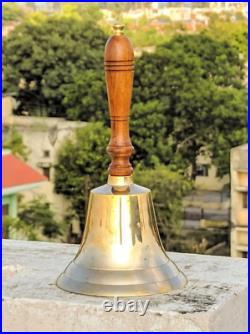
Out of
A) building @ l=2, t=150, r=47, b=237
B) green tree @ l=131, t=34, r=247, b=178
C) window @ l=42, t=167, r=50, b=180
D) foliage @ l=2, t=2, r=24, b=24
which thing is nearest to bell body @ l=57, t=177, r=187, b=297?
building @ l=2, t=150, r=47, b=237

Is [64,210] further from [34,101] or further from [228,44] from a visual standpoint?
[228,44]

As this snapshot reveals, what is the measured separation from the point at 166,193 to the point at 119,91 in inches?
504

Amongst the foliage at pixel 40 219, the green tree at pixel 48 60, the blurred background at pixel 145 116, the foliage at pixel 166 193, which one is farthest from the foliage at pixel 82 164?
the green tree at pixel 48 60

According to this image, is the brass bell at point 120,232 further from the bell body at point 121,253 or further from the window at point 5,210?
the window at point 5,210

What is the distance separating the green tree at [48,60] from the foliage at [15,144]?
1294 mm

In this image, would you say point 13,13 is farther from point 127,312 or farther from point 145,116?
point 127,312

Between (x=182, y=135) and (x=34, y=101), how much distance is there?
317cm

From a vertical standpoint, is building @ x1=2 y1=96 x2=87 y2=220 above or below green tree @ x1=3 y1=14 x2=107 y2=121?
below

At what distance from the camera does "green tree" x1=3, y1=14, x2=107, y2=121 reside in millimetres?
16406

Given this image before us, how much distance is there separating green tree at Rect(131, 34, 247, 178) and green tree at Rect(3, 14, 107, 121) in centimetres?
146

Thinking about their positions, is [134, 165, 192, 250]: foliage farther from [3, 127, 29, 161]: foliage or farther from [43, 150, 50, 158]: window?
[3, 127, 29, 161]: foliage

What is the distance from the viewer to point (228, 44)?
1580 centimetres

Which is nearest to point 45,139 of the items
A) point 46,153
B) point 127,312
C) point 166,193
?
point 46,153

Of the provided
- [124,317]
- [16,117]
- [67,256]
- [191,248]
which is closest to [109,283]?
[124,317]
